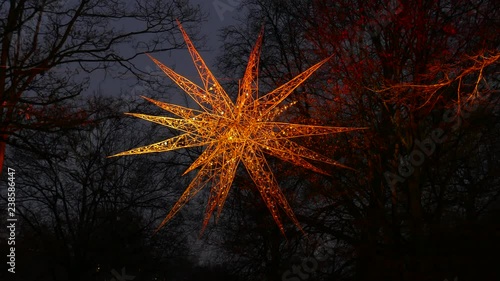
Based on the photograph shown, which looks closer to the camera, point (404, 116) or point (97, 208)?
point (404, 116)

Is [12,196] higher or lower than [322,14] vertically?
lower

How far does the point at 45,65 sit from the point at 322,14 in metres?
5.44

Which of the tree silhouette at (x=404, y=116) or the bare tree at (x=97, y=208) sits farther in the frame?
the bare tree at (x=97, y=208)

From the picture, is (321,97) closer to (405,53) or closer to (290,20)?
(405,53)

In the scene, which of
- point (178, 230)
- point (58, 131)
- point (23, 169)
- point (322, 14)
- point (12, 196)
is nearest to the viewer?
point (58, 131)

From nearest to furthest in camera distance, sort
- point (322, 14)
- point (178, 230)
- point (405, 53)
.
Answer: point (405, 53) → point (322, 14) → point (178, 230)

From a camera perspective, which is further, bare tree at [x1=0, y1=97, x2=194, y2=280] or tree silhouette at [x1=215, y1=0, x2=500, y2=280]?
bare tree at [x1=0, y1=97, x2=194, y2=280]

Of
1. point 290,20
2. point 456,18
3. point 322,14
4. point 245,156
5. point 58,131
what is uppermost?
point 290,20

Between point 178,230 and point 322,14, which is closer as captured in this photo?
point 322,14

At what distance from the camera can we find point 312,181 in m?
12.4

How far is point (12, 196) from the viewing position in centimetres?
1836

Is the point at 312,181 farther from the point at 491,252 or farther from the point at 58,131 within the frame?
the point at 58,131

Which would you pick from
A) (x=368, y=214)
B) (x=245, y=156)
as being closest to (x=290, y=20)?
(x=368, y=214)

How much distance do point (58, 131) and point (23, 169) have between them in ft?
40.3
